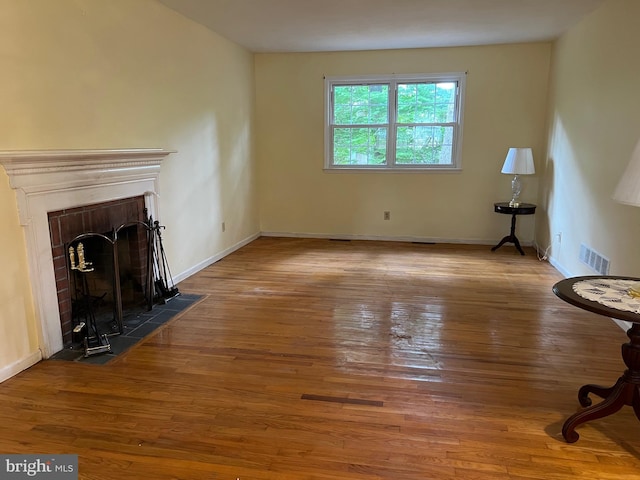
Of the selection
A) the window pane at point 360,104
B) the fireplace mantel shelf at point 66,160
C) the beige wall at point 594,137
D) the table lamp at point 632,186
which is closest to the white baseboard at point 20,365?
the fireplace mantel shelf at point 66,160

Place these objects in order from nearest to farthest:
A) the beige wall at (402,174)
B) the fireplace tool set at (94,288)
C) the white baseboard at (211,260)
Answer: the fireplace tool set at (94,288) < the white baseboard at (211,260) < the beige wall at (402,174)

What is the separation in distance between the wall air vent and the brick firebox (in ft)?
12.3

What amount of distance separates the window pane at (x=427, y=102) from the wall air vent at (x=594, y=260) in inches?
98.4

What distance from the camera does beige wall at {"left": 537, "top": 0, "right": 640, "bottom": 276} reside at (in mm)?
3301

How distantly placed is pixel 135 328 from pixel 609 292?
288 centimetres

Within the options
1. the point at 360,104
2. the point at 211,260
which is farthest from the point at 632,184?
the point at 360,104

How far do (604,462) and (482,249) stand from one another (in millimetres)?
4101

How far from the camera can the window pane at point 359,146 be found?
6.11 meters

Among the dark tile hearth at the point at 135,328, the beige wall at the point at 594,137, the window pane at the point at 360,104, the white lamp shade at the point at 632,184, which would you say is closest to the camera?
the white lamp shade at the point at 632,184

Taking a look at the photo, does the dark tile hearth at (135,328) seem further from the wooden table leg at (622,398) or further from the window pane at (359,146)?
the window pane at (359,146)

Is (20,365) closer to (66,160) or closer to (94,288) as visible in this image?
(94,288)

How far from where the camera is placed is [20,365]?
261cm

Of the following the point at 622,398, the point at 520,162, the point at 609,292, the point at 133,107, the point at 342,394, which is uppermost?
the point at 133,107

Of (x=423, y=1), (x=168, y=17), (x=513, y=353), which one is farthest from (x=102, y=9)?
(x=513, y=353)
